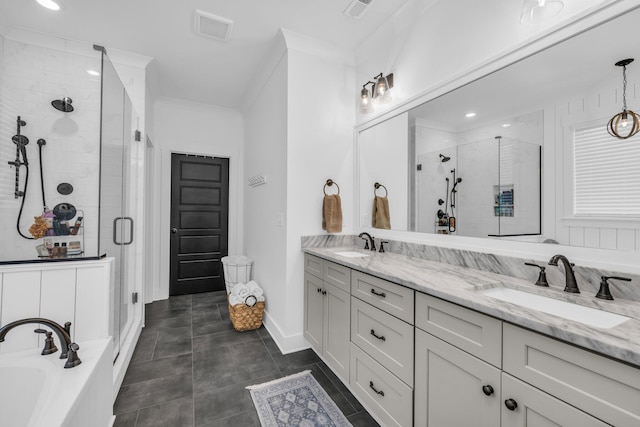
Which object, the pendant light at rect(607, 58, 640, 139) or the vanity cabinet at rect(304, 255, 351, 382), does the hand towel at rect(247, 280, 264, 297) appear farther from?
the pendant light at rect(607, 58, 640, 139)

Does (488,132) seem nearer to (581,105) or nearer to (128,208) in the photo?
(581,105)

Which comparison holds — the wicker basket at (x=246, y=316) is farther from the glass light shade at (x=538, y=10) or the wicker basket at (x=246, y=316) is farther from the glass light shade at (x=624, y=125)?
the glass light shade at (x=538, y=10)

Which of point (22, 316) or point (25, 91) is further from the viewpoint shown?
point (25, 91)

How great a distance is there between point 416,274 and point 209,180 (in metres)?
3.54

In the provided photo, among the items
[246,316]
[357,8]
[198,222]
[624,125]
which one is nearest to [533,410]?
[624,125]

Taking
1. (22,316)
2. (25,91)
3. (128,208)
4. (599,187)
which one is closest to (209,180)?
(128,208)

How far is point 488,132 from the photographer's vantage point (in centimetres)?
160

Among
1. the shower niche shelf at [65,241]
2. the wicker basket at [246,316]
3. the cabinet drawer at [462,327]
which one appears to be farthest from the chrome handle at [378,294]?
the shower niche shelf at [65,241]

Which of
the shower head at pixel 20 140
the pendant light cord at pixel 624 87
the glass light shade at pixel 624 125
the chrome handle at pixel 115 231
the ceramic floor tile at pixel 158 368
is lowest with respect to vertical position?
the ceramic floor tile at pixel 158 368

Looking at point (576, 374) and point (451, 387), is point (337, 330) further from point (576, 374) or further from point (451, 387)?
point (576, 374)

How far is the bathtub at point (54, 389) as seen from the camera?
995mm

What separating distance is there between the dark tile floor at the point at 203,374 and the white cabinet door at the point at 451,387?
56 cm

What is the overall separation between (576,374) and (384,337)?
0.82 metres

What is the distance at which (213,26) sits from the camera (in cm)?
238
